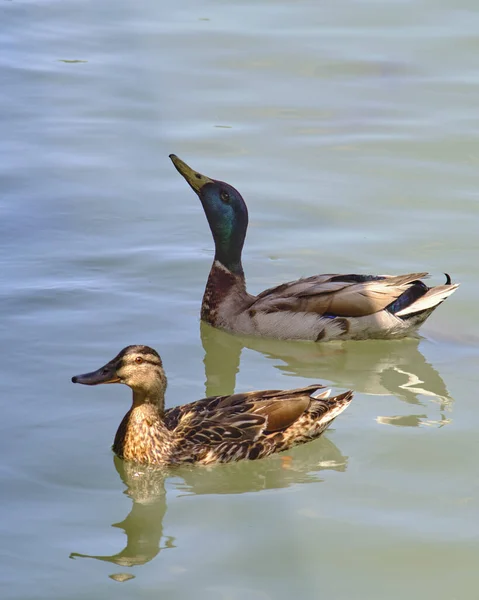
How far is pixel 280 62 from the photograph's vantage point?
588 inches

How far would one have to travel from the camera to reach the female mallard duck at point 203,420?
23.4 feet

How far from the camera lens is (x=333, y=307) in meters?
9.05

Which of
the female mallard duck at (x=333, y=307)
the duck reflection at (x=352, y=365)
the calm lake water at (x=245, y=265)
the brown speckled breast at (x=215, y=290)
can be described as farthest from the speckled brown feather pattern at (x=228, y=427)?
the brown speckled breast at (x=215, y=290)

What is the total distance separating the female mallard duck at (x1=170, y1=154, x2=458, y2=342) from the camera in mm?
9000

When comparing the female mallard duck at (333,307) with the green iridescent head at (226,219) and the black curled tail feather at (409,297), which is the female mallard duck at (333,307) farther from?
the green iridescent head at (226,219)

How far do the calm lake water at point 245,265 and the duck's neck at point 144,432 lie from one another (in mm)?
130

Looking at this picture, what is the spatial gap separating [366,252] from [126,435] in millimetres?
3754

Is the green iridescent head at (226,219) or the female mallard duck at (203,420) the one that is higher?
the green iridescent head at (226,219)

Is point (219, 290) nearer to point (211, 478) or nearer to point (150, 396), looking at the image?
point (150, 396)

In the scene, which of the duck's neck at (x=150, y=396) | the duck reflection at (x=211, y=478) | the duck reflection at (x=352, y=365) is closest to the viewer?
the duck reflection at (x=211, y=478)

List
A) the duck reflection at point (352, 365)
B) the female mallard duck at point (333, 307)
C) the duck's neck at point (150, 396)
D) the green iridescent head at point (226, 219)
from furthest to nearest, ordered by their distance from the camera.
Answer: the green iridescent head at point (226, 219), the female mallard duck at point (333, 307), the duck reflection at point (352, 365), the duck's neck at point (150, 396)

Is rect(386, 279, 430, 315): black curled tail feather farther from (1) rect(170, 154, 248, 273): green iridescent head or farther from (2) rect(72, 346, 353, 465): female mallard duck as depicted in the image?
(2) rect(72, 346, 353, 465): female mallard duck

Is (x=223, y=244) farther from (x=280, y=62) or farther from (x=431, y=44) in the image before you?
(x=431, y=44)

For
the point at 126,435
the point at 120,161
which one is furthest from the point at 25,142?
the point at 126,435
